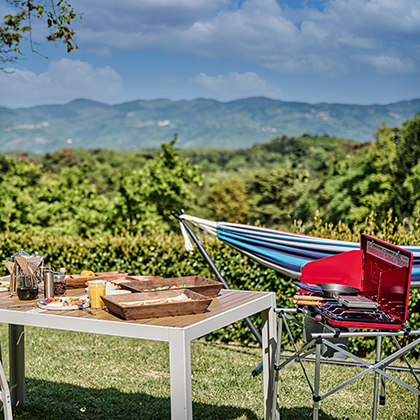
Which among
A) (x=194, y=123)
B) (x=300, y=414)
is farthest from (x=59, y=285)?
(x=194, y=123)

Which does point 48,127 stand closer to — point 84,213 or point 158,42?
point 158,42

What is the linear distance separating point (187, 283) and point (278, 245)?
1273 millimetres

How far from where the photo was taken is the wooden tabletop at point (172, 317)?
173cm

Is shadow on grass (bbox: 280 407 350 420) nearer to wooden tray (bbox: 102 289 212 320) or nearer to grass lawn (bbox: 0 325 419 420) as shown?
grass lawn (bbox: 0 325 419 420)

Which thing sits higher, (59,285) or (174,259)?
(59,285)

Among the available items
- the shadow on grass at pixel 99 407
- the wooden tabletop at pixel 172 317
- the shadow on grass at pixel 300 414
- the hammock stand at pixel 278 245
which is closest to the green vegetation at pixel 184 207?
the hammock stand at pixel 278 245

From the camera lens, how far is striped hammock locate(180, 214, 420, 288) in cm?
333

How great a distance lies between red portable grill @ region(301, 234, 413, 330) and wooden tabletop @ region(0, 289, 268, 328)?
0.36m

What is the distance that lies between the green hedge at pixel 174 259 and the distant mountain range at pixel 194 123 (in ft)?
427

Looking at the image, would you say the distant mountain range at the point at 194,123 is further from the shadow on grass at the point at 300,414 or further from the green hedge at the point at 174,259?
the shadow on grass at the point at 300,414

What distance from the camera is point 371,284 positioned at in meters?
2.33

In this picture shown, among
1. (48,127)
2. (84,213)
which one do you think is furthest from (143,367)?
(48,127)

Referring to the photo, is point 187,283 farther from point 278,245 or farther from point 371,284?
point 278,245

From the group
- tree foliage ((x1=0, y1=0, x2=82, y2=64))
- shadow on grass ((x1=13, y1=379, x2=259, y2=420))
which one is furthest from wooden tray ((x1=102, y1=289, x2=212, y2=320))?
tree foliage ((x1=0, y1=0, x2=82, y2=64))
